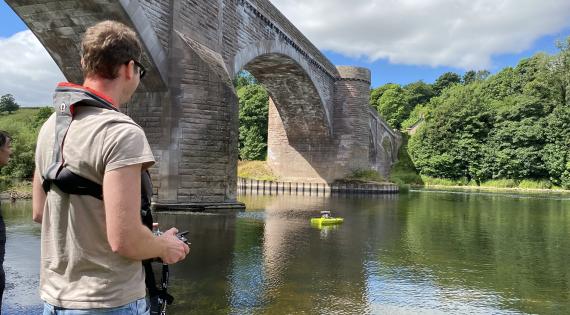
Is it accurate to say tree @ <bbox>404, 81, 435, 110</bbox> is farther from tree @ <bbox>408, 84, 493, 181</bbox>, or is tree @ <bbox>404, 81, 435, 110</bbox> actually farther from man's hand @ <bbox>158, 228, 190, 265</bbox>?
man's hand @ <bbox>158, 228, 190, 265</bbox>

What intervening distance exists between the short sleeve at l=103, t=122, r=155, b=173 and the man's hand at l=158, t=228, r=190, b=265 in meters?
0.28

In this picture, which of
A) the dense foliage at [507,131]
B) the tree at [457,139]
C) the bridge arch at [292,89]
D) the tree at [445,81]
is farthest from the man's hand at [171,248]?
the tree at [445,81]

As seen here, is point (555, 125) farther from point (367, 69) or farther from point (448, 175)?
point (367, 69)

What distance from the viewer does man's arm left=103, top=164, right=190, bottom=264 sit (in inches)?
58.6

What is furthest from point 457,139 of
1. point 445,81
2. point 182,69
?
point 182,69

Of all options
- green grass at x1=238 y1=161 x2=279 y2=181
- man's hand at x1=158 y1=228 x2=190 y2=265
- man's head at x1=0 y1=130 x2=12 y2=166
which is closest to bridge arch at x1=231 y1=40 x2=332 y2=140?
green grass at x1=238 y1=161 x2=279 y2=181

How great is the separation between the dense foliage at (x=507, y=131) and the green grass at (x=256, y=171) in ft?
62.6

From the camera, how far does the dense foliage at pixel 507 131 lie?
42031mm

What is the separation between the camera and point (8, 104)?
287 ft

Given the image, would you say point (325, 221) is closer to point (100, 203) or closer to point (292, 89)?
point (100, 203)

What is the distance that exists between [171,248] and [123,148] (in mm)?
378

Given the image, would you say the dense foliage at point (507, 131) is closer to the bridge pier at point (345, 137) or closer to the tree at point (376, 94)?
the bridge pier at point (345, 137)

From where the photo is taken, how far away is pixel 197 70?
12852 mm

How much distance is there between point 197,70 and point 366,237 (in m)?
5.88
